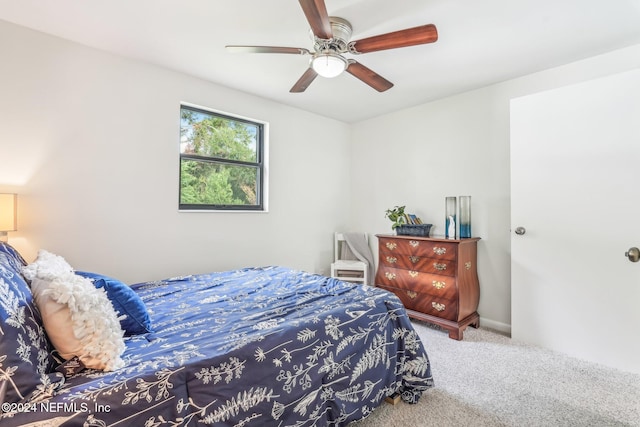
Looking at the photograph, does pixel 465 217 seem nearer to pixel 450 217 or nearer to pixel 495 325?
pixel 450 217

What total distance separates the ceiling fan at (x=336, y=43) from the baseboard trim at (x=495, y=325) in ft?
8.35

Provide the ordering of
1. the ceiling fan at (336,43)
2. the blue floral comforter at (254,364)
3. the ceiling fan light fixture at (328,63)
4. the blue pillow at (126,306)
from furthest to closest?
the ceiling fan light fixture at (328,63), the ceiling fan at (336,43), the blue pillow at (126,306), the blue floral comforter at (254,364)

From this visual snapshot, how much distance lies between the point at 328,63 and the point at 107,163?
1.95m

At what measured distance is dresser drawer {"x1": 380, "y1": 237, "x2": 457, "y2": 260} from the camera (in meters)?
2.76

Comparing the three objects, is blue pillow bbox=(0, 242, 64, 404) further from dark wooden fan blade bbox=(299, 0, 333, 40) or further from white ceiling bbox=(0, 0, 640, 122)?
white ceiling bbox=(0, 0, 640, 122)

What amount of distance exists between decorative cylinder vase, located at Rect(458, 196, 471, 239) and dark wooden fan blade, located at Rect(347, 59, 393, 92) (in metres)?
1.49

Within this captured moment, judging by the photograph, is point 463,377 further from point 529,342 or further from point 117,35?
point 117,35

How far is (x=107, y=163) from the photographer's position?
2379 mm

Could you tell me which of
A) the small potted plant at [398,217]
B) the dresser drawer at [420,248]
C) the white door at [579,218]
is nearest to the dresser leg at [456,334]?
the white door at [579,218]

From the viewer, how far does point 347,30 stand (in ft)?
6.56

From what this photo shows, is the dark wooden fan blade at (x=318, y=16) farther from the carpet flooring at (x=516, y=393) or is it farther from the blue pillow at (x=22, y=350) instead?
the carpet flooring at (x=516, y=393)

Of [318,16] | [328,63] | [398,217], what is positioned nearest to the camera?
[318,16]

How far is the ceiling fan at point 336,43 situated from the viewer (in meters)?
1.58

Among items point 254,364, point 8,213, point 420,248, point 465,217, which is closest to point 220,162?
point 8,213
